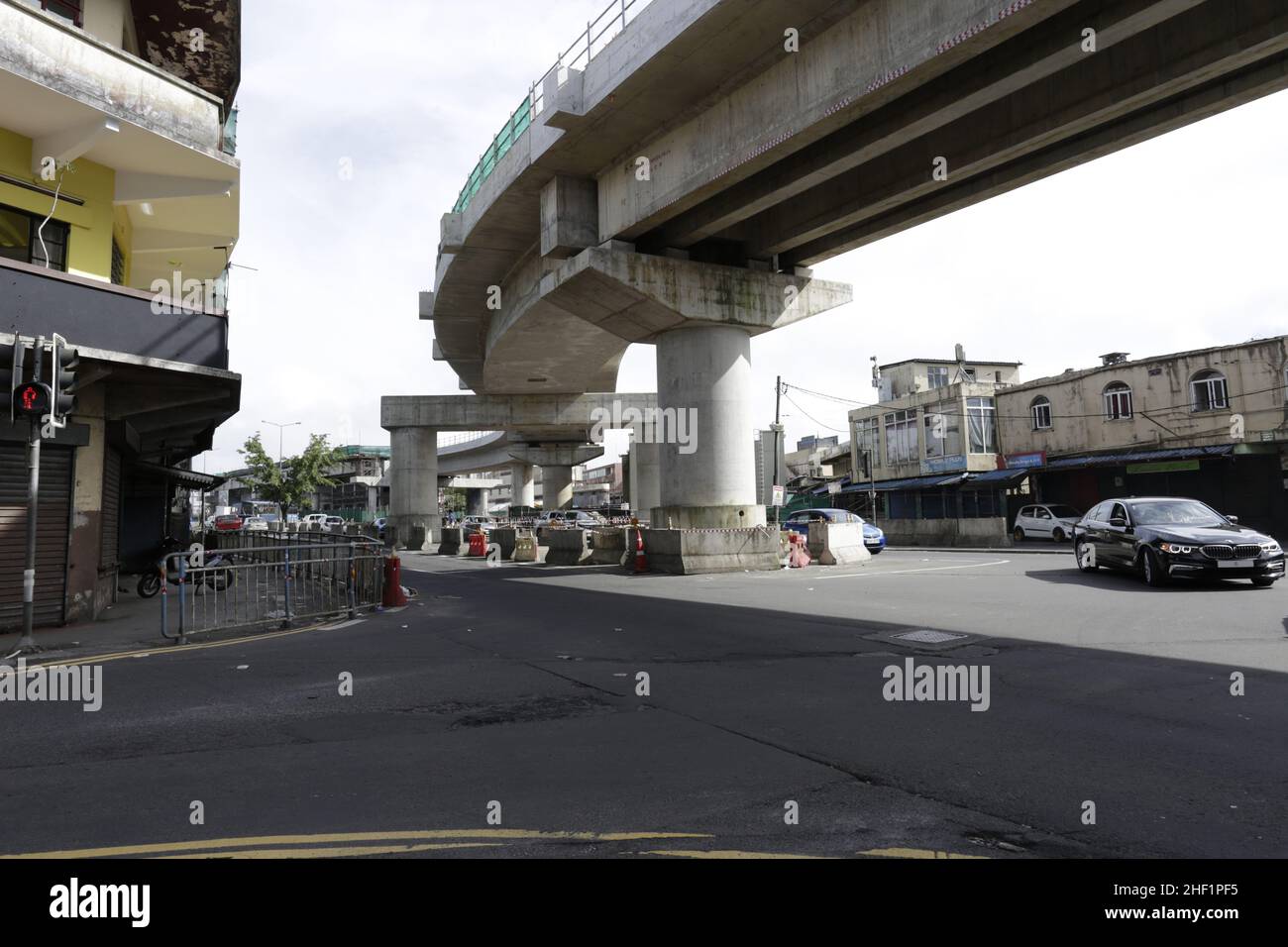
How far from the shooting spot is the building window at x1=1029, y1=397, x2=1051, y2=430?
35.3 metres

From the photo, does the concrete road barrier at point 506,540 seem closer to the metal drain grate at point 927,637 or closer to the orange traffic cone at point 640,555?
the orange traffic cone at point 640,555

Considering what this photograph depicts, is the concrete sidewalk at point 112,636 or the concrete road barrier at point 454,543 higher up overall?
the concrete road barrier at point 454,543

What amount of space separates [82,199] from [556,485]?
165 feet

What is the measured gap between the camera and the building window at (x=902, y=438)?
135 ft

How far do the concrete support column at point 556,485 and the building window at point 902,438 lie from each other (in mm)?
26523

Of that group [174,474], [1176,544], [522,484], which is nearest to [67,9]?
[174,474]

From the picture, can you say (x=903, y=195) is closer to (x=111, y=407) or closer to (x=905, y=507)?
(x=111, y=407)

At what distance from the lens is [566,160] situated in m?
19.0

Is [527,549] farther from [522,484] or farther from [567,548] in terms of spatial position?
[522,484]

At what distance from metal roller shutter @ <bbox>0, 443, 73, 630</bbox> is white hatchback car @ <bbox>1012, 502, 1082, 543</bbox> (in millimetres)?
30953

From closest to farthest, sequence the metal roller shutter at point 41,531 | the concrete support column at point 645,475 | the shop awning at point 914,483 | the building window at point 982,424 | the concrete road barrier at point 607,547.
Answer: the metal roller shutter at point 41,531 < the concrete road barrier at point 607,547 < the shop awning at point 914,483 < the building window at point 982,424 < the concrete support column at point 645,475

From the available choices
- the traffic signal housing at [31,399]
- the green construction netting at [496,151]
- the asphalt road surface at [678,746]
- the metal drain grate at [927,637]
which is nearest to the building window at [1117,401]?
the asphalt road surface at [678,746]

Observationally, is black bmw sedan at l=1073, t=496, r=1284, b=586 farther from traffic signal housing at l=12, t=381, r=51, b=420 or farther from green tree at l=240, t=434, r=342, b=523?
green tree at l=240, t=434, r=342, b=523

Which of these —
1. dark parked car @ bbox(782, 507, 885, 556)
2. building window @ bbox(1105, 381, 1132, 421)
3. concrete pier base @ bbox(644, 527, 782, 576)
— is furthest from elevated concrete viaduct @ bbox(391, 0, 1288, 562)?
building window @ bbox(1105, 381, 1132, 421)
